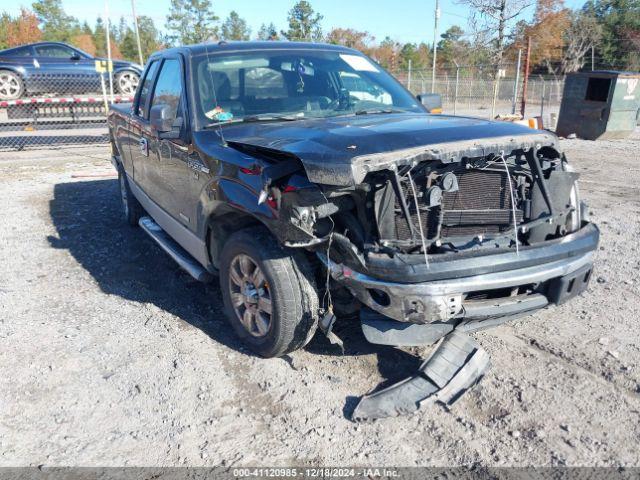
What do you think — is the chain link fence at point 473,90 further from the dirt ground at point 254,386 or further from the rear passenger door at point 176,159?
the dirt ground at point 254,386

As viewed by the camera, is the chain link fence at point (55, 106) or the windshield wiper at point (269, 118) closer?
the windshield wiper at point (269, 118)

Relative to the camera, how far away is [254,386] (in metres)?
3.31

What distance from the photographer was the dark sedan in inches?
597

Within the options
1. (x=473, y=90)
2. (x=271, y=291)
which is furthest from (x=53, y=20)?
(x=271, y=291)

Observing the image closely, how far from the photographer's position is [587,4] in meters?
49.4

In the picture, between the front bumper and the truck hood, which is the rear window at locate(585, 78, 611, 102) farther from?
the front bumper

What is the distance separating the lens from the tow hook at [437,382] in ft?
9.78

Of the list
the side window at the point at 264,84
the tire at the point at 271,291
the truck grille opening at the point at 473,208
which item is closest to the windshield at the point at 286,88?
the side window at the point at 264,84

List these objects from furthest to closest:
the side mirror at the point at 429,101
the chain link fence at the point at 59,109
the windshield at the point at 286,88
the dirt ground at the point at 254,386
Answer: the chain link fence at the point at 59,109
the side mirror at the point at 429,101
the windshield at the point at 286,88
the dirt ground at the point at 254,386

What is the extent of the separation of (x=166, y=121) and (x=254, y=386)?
6.69ft

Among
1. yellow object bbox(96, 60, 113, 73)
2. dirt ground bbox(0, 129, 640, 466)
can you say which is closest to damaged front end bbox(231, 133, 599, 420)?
dirt ground bbox(0, 129, 640, 466)

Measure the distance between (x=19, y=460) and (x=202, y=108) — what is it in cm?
255

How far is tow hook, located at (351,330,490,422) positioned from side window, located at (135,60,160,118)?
3.60 metres

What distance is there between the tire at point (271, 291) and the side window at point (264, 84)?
130 cm
